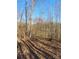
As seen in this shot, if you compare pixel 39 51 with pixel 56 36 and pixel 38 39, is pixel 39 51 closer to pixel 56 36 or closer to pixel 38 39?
pixel 38 39

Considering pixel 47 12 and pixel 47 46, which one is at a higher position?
pixel 47 12

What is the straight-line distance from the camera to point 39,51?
1697mm

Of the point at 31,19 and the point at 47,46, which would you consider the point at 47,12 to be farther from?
the point at 47,46
